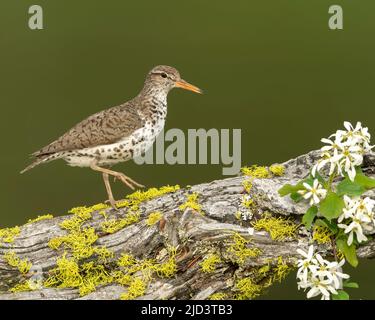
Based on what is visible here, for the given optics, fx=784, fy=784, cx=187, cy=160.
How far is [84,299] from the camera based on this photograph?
176 inches

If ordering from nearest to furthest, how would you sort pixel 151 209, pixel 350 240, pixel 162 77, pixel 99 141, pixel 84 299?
pixel 350 240, pixel 84 299, pixel 151 209, pixel 99 141, pixel 162 77

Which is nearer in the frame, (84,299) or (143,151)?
(84,299)

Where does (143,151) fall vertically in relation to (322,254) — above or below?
above

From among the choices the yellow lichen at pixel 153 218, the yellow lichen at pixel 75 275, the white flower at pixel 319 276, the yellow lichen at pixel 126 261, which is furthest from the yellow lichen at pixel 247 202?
the yellow lichen at pixel 75 275

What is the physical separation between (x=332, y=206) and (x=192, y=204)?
35.2 inches

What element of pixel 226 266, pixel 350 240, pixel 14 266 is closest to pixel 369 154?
pixel 350 240

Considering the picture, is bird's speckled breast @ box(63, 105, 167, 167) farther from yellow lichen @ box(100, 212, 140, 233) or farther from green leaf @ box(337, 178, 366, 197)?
green leaf @ box(337, 178, 366, 197)

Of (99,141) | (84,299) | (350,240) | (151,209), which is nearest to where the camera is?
(350,240)

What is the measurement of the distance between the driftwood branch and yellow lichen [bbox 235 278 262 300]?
5cm

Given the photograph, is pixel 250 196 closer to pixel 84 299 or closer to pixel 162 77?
pixel 84 299

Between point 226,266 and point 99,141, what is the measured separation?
4.80ft

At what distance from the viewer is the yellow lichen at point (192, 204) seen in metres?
4.64

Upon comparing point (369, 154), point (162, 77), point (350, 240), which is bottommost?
point (350, 240)

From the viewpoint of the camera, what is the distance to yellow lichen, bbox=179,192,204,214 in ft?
15.2
